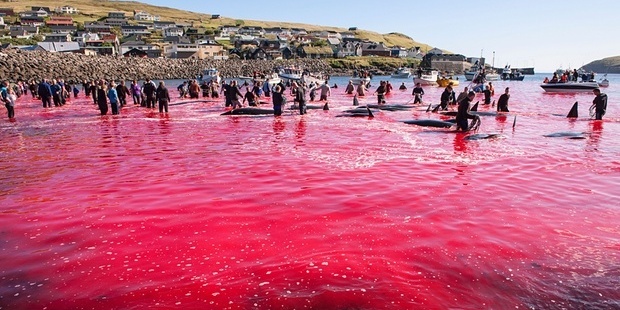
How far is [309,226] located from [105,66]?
270 ft

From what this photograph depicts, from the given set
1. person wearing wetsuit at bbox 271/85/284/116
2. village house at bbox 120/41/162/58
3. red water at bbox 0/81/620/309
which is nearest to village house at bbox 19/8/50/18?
village house at bbox 120/41/162/58

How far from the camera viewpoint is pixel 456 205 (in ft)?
26.5

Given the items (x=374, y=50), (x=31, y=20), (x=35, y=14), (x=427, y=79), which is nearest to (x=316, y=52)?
(x=374, y=50)

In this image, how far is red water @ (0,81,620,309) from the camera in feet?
16.2

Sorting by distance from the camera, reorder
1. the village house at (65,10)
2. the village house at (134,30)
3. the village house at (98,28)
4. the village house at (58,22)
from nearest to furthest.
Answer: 1. the village house at (58,22)
2. the village house at (98,28)
3. the village house at (134,30)
4. the village house at (65,10)

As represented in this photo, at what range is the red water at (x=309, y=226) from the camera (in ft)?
16.2

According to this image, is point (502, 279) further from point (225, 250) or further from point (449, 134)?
point (449, 134)

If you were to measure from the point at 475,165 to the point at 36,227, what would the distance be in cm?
1078

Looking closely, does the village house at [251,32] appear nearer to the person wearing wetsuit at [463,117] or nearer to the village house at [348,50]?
the village house at [348,50]

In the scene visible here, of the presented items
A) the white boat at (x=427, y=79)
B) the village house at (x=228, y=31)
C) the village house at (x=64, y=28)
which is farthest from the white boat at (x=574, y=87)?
the village house at (x=64, y=28)

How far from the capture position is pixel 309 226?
695cm

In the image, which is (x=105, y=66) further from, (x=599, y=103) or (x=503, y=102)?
(x=599, y=103)

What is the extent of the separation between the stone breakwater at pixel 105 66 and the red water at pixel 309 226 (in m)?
57.1

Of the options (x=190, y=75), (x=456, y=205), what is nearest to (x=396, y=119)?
(x=456, y=205)
